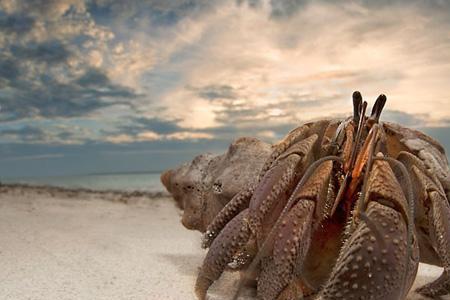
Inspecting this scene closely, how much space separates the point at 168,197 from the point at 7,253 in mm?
7670

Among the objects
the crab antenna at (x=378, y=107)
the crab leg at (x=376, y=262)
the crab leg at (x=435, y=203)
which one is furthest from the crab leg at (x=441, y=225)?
the crab antenna at (x=378, y=107)

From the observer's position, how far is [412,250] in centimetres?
181

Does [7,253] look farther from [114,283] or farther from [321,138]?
[321,138]

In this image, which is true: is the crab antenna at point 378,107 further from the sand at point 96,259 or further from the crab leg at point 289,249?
the sand at point 96,259

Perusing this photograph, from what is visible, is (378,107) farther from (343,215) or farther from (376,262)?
(376,262)

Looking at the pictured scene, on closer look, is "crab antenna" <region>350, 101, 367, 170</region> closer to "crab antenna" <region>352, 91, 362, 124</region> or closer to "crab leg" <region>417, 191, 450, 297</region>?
"crab antenna" <region>352, 91, 362, 124</region>

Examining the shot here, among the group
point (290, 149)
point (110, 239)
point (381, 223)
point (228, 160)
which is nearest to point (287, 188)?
point (290, 149)

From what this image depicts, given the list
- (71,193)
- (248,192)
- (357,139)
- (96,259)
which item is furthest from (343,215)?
(71,193)

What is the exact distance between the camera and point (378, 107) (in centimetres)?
230

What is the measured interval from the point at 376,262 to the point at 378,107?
0.90 m

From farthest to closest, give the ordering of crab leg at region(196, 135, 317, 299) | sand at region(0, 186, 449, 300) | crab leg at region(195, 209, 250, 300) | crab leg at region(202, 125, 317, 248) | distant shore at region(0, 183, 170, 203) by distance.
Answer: distant shore at region(0, 183, 170, 203), sand at region(0, 186, 449, 300), crab leg at region(202, 125, 317, 248), crab leg at region(195, 209, 250, 300), crab leg at region(196, 135, 317, 299)

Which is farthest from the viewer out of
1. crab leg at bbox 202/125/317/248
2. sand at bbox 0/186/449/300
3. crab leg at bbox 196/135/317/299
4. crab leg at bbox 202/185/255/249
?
sand at bbox 0/186/449/300

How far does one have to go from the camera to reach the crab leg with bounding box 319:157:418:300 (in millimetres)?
1656

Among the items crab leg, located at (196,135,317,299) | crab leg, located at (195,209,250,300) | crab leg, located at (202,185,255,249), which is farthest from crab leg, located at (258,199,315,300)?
crab leg, located at (202,185,255,249)
